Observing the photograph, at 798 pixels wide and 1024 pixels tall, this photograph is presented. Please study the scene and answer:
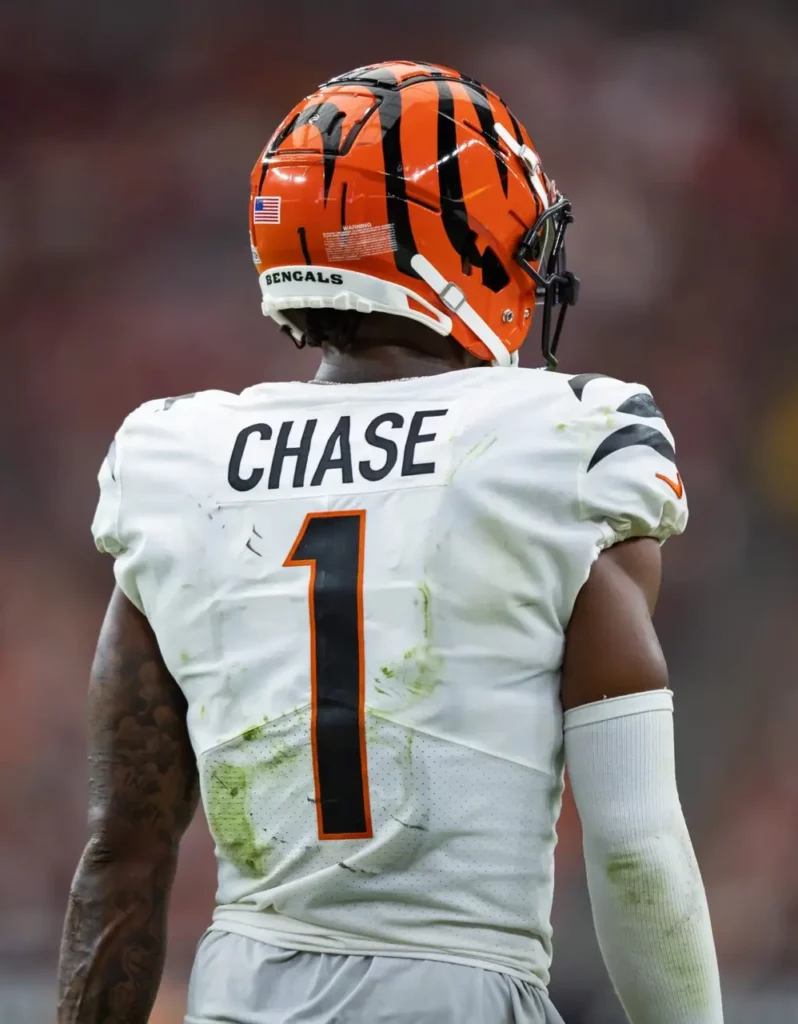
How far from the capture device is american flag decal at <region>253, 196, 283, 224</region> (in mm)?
1255

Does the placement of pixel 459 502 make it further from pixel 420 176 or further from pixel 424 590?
pixel 420 176

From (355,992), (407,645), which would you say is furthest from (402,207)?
(355,992)

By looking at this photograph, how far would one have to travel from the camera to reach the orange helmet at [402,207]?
4.05ft

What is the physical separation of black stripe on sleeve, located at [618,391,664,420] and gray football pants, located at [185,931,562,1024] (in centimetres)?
43

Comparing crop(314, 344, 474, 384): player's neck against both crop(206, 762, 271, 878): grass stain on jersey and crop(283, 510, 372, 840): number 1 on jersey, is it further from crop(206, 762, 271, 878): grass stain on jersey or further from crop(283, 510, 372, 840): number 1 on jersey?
crop(206, 762, 271, 878): grass stain on jersey

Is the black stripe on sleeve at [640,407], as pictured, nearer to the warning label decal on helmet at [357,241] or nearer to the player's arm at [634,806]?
the player's arm at [634,806]

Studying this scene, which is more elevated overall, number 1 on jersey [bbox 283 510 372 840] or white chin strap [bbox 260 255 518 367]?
white chin strap [bbox 260 255 518 367]

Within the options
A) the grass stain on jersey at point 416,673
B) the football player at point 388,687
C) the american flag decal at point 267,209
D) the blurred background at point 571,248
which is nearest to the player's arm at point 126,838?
the football player at point 388,687

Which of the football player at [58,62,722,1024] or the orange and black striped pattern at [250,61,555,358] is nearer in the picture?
the football player at [58,62,722,1024]

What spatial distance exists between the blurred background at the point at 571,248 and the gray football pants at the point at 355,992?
3.08 metres

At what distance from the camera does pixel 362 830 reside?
3.56 feet

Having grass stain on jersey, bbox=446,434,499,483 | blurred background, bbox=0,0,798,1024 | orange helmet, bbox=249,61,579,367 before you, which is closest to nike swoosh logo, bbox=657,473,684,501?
grass stain on jersey, bbox=446,434,499,483

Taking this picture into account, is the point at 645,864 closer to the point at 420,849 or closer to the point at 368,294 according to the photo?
the point at 420,849

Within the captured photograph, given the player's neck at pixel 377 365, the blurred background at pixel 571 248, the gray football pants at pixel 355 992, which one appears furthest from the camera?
the blurred background at pixel 571 248
